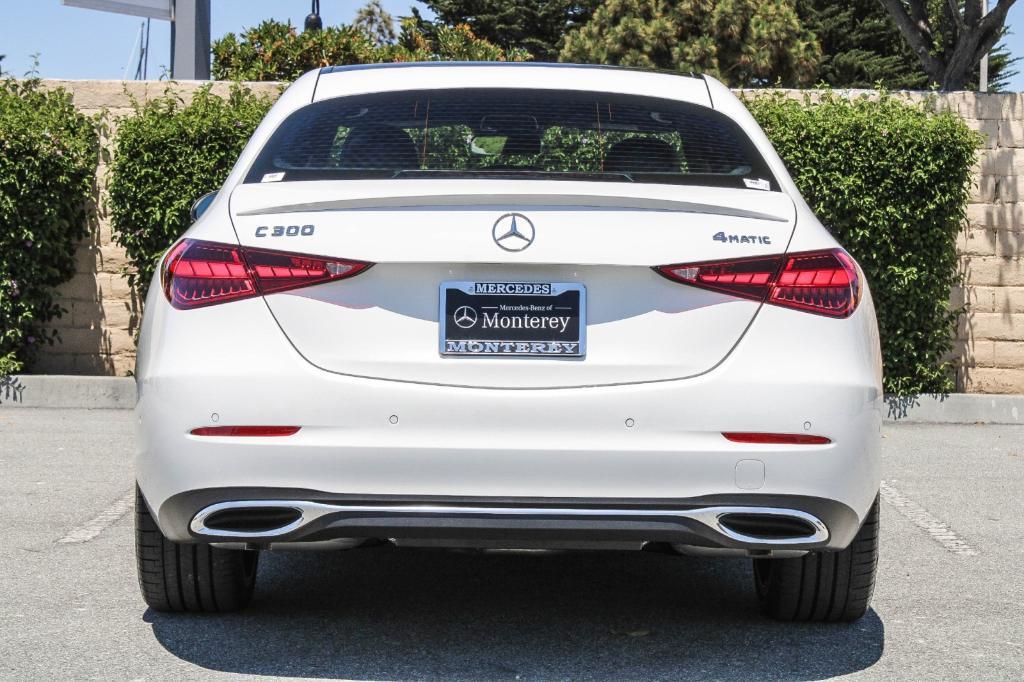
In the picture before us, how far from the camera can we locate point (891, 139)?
1005 cm

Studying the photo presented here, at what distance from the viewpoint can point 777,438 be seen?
3578 mm

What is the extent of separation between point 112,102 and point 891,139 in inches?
228

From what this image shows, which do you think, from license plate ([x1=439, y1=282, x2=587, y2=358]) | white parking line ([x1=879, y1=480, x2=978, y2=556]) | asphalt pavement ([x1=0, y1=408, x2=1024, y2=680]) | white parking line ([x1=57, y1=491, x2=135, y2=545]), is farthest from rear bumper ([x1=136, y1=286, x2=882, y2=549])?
white parking line ([x1=879, y1=480, x2=978, y2=556])

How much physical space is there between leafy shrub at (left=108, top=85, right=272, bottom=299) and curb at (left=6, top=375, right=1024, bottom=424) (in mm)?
915

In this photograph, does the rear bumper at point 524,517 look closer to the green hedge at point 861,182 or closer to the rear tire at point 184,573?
the rear tire at point 184,573

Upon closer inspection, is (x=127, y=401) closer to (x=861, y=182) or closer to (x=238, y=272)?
(x=861, y=182)

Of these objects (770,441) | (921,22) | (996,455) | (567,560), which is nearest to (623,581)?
(567,560)

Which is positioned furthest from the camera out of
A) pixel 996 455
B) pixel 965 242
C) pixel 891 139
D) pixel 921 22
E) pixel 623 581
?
pixel 921 22

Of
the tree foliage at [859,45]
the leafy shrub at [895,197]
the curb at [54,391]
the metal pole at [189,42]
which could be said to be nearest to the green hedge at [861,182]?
the leafy shrub at [895,197]

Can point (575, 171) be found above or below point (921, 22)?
below

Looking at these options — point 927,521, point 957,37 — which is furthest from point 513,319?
point 957,37

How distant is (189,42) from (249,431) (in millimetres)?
10694

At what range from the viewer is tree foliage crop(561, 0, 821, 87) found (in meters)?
38.6

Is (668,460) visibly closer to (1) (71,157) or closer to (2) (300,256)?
(2) (300,256)
